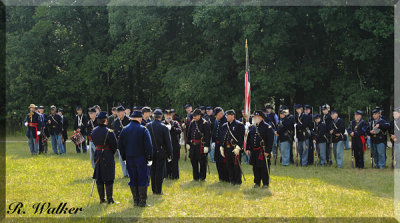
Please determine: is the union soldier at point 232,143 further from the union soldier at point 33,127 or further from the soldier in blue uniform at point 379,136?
the union soldier at point 33,127

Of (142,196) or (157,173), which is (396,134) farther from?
(142,196)

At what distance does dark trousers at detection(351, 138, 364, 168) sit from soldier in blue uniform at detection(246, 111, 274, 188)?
558cm

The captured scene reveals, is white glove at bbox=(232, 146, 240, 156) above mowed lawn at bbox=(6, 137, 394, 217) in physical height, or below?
above

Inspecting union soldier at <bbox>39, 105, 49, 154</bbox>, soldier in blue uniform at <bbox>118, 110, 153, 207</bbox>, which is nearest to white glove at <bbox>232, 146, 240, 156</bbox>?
soldier in blue uniform at <bbox>118, 110, 153, 207</bbox>

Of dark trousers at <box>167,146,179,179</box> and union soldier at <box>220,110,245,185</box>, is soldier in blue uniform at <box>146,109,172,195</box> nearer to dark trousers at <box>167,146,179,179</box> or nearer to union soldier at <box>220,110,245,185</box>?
union soldier at <box>220,110,245,185</box>

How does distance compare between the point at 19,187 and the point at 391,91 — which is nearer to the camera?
the point at 19,187

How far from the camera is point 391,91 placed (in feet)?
95.9

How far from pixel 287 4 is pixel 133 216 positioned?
72.8ft

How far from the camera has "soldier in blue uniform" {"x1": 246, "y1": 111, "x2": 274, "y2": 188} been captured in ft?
37.3

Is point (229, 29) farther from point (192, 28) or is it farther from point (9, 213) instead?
point (9, 213)

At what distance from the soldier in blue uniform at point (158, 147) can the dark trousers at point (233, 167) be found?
2.07 meters

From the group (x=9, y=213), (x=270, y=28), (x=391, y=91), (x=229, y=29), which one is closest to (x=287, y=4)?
(x=270, y=28)
